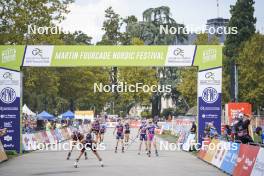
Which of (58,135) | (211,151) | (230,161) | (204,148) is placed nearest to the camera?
(230,161)

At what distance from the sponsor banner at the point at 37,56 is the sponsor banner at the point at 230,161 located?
463 inches

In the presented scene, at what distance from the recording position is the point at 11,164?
72.4 ft

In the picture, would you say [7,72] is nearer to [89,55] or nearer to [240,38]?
[89,55]

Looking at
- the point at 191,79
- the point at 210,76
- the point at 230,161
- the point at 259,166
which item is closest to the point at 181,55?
the point at 210,76

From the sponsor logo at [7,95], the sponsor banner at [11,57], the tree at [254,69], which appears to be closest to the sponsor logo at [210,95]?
the sponsor banner at [11,57]

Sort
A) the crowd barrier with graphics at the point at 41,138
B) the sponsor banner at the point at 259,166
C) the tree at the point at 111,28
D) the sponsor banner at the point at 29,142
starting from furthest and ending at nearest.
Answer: the tree at the point at 111,28, the crowd barrier with graphics at the point at 41,138, the sponsor banner at the point at 29,142, the sponsor banner at the point at 259,166

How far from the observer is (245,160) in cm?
1666

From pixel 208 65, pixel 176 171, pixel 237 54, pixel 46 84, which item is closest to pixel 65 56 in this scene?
pixel 208 65

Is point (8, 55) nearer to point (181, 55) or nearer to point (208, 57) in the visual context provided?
point (181, 55)

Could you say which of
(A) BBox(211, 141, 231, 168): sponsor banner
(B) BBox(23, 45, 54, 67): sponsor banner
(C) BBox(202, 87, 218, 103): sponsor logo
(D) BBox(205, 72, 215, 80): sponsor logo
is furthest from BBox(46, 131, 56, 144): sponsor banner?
(A) BBox(211, 141, 231, 168): sponsor banner

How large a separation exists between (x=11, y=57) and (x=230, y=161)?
13645 mm

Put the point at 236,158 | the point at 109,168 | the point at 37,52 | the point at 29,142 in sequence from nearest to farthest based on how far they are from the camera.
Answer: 1. the point at 236,158
2. the point at 109,168
3. the point at 37,52
4. the point at 29,142

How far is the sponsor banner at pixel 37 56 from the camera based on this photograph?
28.3 m

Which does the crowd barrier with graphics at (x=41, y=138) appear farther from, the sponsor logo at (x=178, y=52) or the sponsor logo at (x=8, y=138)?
the sponsor logo at (x=178, y=52)
